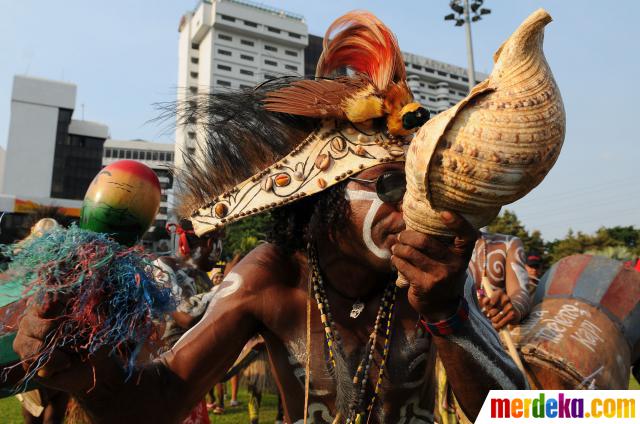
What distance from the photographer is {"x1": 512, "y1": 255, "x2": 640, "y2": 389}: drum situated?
2928mm

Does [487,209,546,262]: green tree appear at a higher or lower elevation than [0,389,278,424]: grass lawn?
higher

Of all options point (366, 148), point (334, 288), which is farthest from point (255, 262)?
point (366, 148)

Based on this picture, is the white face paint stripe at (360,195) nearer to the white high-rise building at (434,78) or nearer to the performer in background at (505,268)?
the performer in background at (505,268)

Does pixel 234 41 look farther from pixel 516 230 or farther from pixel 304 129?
pixel 304 129

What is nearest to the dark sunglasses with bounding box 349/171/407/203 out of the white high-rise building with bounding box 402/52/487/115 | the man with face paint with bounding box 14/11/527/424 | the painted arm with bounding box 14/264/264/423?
the man with face paint with bounding box 14/11/527/424

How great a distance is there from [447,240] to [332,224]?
A: 2.78ft

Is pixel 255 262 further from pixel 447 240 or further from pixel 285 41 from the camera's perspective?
pixel 285 41

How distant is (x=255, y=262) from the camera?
7.66 feet

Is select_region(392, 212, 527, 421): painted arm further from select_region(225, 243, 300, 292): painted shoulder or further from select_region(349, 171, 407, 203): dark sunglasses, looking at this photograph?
select_region(225, 243, 300, 292): painted shoulder

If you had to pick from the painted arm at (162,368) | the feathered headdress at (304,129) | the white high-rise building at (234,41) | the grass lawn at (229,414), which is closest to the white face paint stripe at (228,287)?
the painted arm at (162,368)

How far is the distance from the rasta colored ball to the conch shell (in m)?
1.14

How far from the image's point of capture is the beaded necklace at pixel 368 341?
6.70ft

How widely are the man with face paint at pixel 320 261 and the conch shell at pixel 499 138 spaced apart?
745mm

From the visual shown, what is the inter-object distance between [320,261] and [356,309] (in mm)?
254
